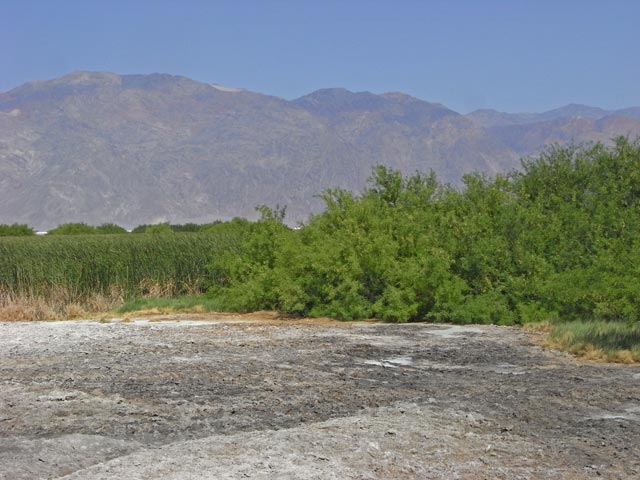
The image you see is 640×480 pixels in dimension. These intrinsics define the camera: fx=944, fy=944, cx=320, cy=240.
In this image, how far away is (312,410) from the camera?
9.47 meters

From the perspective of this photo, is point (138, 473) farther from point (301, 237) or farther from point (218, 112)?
point (218, 112)

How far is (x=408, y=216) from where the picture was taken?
69.1ft

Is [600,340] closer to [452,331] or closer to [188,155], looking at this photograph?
[452,331]

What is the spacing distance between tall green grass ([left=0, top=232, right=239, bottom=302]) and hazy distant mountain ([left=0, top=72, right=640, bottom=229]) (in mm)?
95101

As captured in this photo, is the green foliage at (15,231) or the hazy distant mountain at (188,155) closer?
the green foliage at (15,231)

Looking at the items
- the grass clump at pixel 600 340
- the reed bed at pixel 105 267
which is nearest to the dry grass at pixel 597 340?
the grass clump at pixel 600 340

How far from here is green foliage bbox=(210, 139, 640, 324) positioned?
59.4ft

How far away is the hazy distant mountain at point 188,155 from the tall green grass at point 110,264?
95.1m

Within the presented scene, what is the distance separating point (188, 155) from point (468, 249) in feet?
450

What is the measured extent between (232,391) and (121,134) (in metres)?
166

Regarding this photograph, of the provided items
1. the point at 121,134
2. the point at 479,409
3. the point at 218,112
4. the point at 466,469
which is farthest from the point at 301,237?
the point at 218,112

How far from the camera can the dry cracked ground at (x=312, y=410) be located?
7469 mm

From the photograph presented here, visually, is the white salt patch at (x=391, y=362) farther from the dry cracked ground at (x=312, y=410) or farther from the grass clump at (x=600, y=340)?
the grass clump at (x=600, y=340)

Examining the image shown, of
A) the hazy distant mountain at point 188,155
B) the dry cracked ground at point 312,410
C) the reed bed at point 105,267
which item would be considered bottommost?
the dry cracked ground at point 312,410
